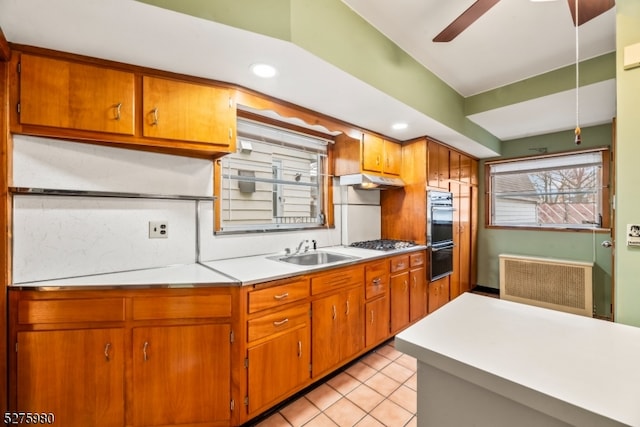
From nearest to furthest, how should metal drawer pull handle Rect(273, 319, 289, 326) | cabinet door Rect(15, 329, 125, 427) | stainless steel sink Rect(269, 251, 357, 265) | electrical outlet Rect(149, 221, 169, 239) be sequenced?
cabinet door Rect(15, 329, 125, 427), metal drawer pull handle Rect(273, 319, 289, 326), electrical outlet Rect(149, 221, 169, 239), stainless steel sink Rect(269, 251, 357, 265)

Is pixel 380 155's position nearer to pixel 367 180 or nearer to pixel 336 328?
pixel 367 180

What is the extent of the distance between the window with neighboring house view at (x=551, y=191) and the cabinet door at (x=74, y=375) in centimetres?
470

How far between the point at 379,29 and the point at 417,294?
253 cm

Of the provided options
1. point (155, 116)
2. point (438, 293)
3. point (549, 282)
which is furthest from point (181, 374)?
point (549, 282)

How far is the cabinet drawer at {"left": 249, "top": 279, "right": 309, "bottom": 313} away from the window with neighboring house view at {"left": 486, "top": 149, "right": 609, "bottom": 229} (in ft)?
11.9

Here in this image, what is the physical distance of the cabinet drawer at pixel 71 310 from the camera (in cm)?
134

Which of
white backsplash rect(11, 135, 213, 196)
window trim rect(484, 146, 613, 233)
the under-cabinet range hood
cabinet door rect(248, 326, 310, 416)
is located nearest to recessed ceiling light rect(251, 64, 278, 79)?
white backsplash rect(11, 135, 213, 196)

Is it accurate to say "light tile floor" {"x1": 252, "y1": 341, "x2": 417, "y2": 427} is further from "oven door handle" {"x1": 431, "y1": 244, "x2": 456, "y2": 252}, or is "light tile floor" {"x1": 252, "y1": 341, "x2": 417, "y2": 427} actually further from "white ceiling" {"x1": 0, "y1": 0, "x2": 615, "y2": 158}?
"white ceiling" {"x1": 0, "y1": 0, "x2": 615, "y2": 158}

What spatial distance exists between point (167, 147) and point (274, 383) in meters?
1.65

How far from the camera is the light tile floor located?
1683mm

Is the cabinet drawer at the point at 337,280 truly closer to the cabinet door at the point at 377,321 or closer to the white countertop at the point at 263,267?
the white countertop at the point at 263,267

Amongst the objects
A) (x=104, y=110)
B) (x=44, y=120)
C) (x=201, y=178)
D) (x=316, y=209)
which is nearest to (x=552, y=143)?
(x=316, y=209)

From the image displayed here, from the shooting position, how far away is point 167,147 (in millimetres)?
1691

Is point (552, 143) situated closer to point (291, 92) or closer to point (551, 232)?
point (551, 232)
